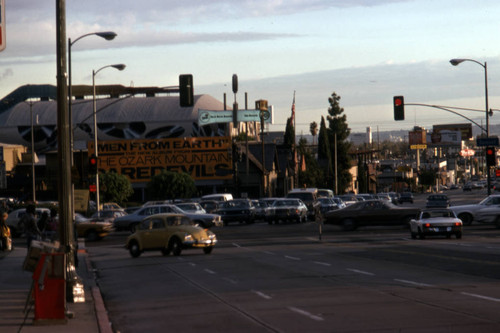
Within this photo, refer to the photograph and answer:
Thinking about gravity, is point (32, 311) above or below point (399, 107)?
below

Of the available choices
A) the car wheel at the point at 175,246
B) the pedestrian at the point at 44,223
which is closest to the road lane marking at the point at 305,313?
the pedestrian at the point at 44,223

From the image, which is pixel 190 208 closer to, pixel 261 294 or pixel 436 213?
pixel 436 213

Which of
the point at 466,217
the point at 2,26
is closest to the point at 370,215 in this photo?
the point at 466,217

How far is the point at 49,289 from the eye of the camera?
13719 mm

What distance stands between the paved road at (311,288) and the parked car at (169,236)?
0.43 meters

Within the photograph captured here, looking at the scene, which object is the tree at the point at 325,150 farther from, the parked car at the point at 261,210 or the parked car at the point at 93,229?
the parked car at the point at 93,229

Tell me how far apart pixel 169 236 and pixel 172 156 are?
71246 mm

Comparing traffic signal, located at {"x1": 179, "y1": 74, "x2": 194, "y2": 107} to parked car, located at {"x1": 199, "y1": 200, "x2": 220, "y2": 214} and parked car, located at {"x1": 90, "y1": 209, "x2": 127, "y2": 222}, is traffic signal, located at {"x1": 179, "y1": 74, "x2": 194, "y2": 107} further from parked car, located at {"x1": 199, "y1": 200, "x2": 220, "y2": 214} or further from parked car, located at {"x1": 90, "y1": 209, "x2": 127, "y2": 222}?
parked car, located at {"x1": 199, "y1": 200, "x2": 220, "y2": 214}

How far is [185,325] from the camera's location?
516 inches

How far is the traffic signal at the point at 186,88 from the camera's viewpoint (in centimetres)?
3638

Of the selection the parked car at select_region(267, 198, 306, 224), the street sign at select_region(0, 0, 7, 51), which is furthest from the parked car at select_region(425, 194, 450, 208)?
the street sign at select_region(0, 0, 7, 51)

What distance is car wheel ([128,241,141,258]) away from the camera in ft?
99.8

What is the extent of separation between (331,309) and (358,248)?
17.0 metres

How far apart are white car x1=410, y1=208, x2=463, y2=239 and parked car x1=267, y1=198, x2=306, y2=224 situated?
18.9m
